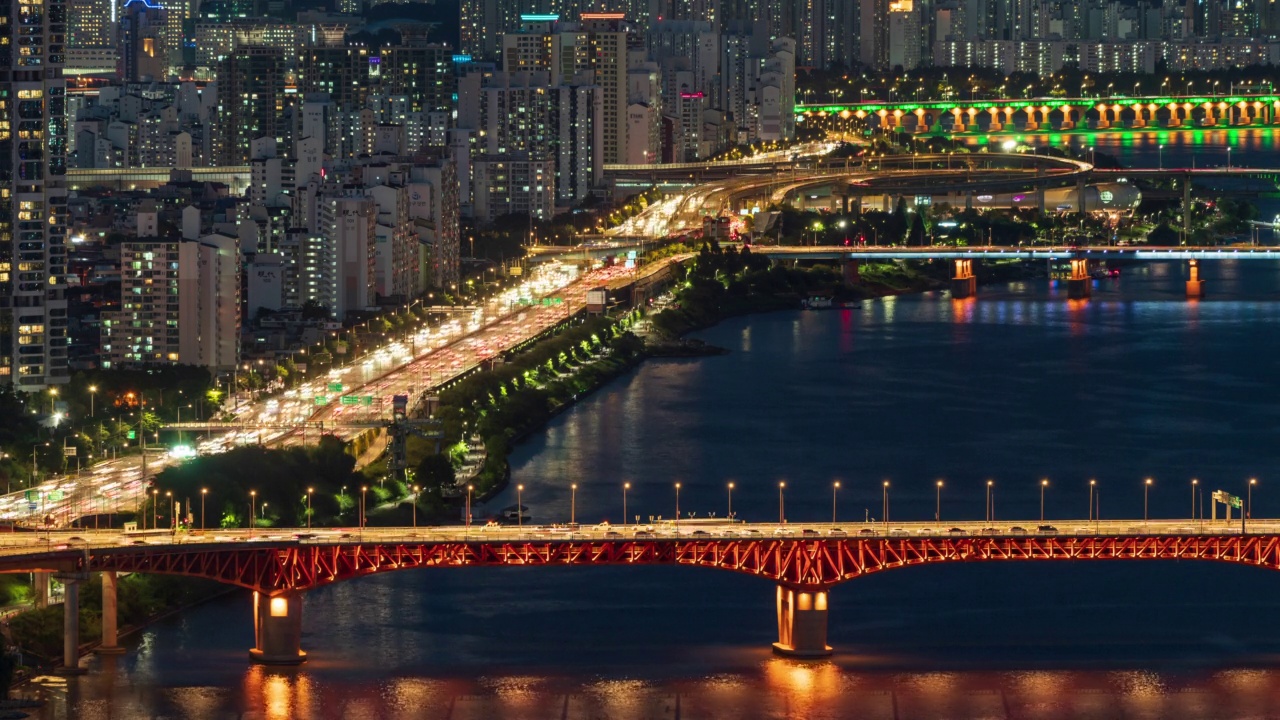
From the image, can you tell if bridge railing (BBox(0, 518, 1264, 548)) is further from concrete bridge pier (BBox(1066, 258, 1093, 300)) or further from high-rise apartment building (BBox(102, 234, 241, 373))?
concrete bridge pier (BBox(1066, 258, 1093, 300))

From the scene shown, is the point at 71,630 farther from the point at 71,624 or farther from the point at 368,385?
the point at 368,385

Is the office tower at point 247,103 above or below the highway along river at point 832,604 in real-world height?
above

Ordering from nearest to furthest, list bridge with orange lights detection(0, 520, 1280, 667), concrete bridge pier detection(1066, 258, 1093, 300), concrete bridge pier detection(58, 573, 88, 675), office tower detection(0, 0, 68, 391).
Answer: concrete bridge pier detection(58, 573, 88, 675) → bridge with orange lights detection(0, 520, 1280, 667) → office tower detection(0, 0, 68, 391) → concrete bridge pier detection(1066, 258, 1093, 300)

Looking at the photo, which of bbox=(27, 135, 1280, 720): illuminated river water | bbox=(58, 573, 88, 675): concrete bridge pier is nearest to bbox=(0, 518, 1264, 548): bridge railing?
bbox=(58, 573, 88, 675): concrete bridge pier

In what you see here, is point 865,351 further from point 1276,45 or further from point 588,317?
point 1276,45

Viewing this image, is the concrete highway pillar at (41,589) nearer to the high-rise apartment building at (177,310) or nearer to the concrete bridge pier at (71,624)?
the concrete bridge pier at (71,624)

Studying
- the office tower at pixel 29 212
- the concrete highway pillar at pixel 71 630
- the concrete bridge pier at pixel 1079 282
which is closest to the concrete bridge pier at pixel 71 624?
the concrete highway pillar at pixel 71 630
